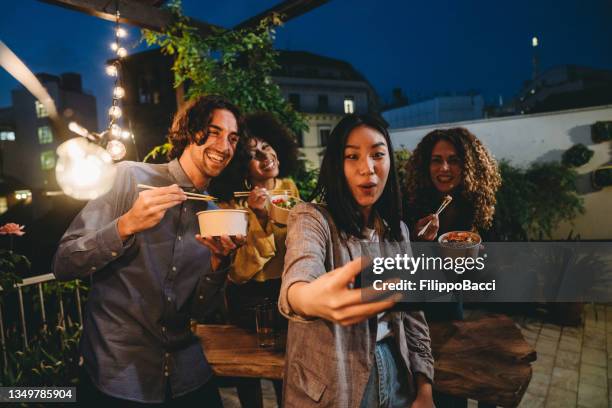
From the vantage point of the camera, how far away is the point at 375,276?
1090 millimetres

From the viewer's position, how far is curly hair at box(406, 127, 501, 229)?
116 inches

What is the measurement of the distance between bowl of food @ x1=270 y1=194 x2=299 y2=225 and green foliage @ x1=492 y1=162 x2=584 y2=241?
637 cm

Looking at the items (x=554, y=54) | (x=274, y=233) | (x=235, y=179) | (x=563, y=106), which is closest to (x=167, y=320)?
(x=274, y=233)

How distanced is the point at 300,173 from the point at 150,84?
23.0 m

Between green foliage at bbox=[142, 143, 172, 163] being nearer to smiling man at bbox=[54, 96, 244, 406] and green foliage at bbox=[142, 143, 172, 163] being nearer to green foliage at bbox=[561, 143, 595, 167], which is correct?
smiling man at bbox=[54, 96, 244, 406]

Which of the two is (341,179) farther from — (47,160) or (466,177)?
(47,160)

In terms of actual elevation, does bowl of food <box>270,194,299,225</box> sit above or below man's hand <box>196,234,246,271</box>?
above

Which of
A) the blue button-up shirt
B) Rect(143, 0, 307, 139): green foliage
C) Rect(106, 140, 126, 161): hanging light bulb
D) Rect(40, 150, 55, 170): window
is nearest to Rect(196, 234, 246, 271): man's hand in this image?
the blue button-up shirt

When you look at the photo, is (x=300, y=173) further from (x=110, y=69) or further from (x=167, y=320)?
(x=167, y=320)

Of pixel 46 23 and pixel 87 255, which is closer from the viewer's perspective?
pixel 87 255

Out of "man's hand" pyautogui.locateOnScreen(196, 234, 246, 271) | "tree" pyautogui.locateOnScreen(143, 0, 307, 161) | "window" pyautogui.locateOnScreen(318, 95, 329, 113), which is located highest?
"window" pyautogui.locateOnScreen(318, 95, 329, 113)

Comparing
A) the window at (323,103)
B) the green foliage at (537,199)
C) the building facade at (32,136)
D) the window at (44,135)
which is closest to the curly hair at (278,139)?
the green foliage at (537,199)

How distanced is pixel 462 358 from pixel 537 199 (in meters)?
11.5

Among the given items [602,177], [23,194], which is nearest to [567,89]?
[602,177]
